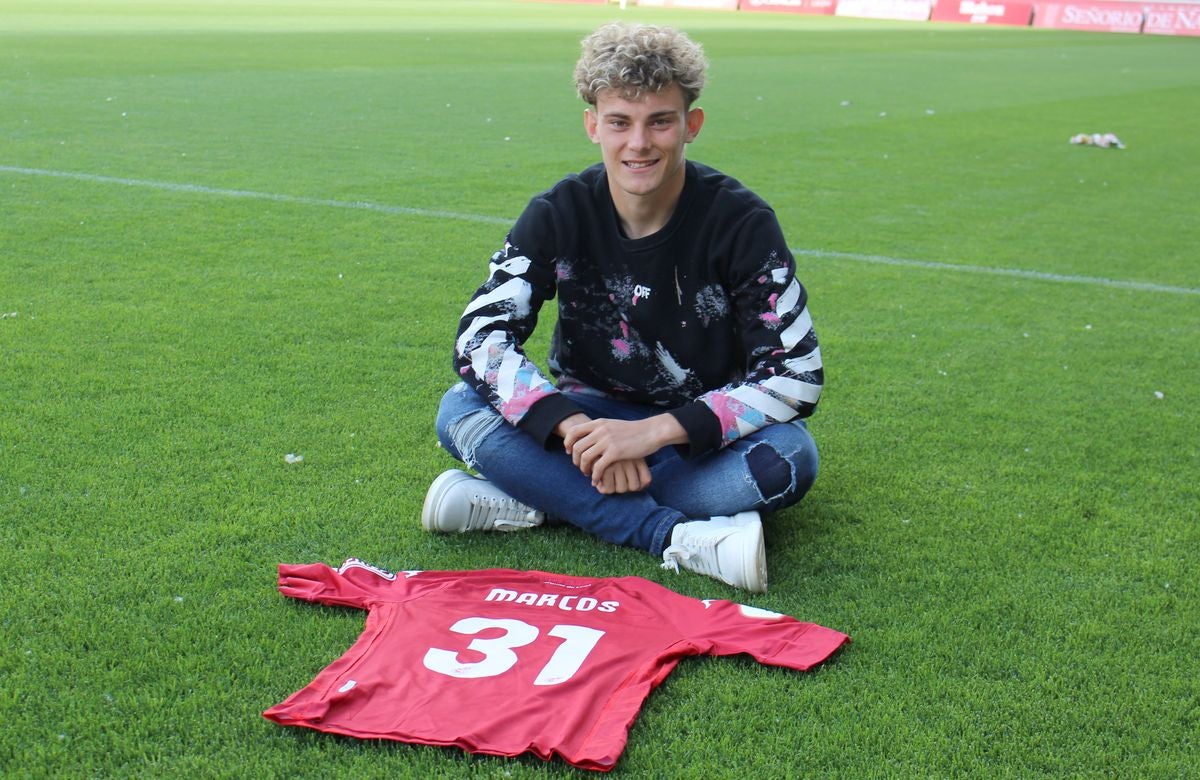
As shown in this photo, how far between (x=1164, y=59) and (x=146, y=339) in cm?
2809

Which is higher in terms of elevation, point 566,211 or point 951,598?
point 566,211

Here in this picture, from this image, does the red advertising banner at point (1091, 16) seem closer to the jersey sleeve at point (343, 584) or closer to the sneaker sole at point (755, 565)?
the sneaker sole at point (755, 565)

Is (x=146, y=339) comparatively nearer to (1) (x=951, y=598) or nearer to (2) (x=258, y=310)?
(2) (x=258, y=310)

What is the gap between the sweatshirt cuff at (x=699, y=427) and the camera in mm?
3391

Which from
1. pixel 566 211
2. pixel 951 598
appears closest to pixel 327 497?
pixel 566 211

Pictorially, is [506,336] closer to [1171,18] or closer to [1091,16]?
[1091,16]

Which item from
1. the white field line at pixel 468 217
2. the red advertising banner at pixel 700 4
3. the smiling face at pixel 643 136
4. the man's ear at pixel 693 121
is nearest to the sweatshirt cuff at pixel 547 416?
the smiling face at pixel 643 136

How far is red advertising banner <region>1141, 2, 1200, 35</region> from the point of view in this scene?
40500 mm

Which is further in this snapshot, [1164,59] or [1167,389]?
[1164,59]

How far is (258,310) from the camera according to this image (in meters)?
5.59

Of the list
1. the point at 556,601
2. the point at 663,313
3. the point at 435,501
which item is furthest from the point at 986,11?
the point at 556,601

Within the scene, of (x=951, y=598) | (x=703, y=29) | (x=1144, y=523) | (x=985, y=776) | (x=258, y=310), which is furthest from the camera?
(x=703, y=29)

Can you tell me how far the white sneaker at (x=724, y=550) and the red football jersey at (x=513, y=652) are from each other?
0.14m

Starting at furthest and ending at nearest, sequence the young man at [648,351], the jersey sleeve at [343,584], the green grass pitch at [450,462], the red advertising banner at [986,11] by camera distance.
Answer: the red advertising banner at [986,11] < the young man at [648,351] < the jersey sleeve at [343,584] < the green grass pitch at [450,462]
